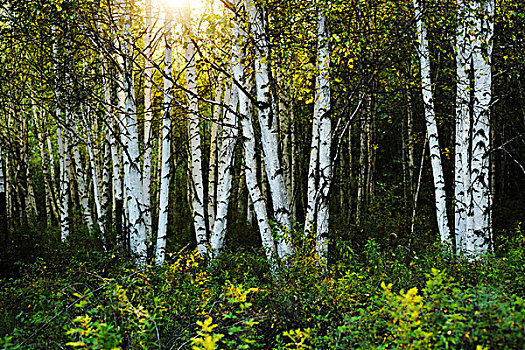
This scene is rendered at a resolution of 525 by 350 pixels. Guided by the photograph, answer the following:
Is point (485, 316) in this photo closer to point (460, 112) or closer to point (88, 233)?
point (460, 112)

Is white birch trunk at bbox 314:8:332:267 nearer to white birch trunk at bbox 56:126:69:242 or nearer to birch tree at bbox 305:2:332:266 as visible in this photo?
birch tree at bbox 305:2:332:266

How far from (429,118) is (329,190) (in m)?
2.51

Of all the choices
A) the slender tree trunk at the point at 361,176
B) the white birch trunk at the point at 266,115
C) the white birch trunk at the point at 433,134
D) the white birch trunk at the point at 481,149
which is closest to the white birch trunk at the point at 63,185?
the white birch trunk at the point at 266,115

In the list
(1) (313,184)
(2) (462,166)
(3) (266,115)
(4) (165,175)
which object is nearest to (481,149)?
(2) (462,166)

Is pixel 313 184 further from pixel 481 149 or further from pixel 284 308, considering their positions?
pixel 481 149

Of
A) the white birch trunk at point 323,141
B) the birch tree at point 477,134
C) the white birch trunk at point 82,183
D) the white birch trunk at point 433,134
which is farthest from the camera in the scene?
the white birch trunk at point 82,183

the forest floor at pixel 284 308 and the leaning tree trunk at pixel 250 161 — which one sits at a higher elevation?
the leaning tree trunk at pixel 250 161

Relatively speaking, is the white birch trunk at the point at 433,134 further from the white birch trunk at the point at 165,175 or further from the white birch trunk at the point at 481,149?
the white birch trunk at the point at 165,175

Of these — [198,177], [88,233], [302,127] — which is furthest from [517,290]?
[302,127]

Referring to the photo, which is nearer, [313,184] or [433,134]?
[313,184]

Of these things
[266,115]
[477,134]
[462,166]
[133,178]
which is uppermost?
[266,115]

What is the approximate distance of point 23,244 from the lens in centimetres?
965

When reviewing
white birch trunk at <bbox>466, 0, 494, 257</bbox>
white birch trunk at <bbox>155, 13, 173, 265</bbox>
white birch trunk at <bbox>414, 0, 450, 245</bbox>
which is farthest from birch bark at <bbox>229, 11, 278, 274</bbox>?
white birch trunk at <bbox>466, 0, 494, 257</bbox>

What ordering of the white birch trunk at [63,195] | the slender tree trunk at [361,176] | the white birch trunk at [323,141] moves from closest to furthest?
the white birch trunk at [323,141] → the white birch trunk at [63,195] → the slender tree trunk at [361,176]
